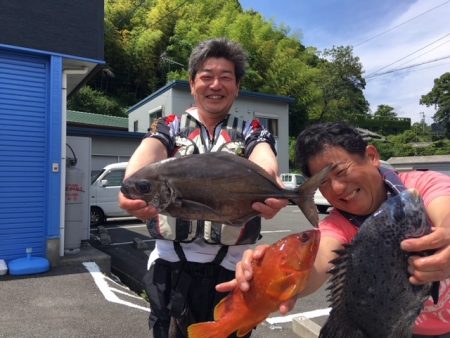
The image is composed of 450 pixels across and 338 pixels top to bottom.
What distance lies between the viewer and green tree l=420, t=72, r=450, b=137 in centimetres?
6007

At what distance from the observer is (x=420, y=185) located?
189 centimetres

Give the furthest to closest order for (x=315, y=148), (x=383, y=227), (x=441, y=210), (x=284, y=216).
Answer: (x=284, y=216) < (x=315, y=148) < (x=441, y=210) < (x=383, y=227)

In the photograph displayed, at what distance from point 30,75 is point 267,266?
7.75m

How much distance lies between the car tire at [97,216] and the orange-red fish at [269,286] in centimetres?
1405

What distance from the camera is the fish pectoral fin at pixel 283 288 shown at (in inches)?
52.7

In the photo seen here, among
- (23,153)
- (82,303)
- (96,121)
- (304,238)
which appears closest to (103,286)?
(82,303)

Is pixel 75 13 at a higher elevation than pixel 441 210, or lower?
higher

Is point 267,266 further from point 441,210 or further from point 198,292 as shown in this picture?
point 198,292

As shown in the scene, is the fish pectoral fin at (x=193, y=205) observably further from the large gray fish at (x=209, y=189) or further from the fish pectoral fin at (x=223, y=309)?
the fish pectoral fin at (x=223, y=309)

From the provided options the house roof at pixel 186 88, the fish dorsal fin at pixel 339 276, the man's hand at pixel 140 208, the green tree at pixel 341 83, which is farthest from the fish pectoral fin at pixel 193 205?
the green tree at pixel 341 83

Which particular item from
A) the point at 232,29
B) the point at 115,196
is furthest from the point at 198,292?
the point at 232,29

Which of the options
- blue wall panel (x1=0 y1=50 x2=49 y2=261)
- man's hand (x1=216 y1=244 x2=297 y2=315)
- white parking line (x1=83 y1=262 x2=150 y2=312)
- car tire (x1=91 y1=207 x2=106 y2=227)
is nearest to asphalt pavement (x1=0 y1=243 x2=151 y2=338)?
white parking line (x1=83 y1=262 x2=150 y2=312)

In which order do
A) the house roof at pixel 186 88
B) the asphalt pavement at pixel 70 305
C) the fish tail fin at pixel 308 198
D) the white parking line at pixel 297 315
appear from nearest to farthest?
1. the fish tail fin at pixel 308 198
2. the asphalt pavement at pixel 70 305
3. the white parking line at pixel 297 315
4. the house roof at pixel 186 88

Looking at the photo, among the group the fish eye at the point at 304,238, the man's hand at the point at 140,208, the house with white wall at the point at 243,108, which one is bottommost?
the fish eye at the point at 304,238
